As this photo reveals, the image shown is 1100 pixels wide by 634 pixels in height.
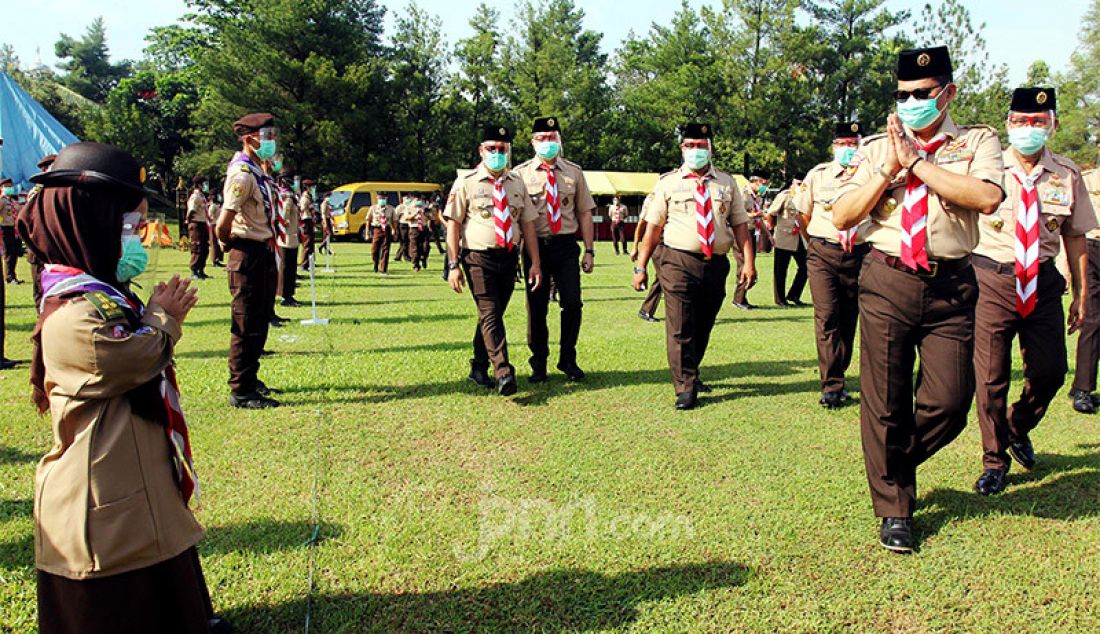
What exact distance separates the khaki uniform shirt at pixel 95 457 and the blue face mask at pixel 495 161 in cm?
453

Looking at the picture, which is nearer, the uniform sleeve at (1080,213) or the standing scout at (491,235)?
the uniform sleeve at (1080,213)

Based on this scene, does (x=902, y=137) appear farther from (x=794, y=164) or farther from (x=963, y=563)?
(x=794, y=164)

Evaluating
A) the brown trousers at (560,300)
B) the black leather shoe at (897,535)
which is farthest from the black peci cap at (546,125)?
the black leather shoe at (897,535)

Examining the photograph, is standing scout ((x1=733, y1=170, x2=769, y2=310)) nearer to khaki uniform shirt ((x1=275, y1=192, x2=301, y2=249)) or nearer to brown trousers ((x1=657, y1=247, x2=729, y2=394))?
brown trousers ((x1=657, y1=247, x2=729, y2=394))

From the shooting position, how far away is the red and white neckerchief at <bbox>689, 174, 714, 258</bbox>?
20.6 feet

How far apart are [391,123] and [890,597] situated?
4479cm

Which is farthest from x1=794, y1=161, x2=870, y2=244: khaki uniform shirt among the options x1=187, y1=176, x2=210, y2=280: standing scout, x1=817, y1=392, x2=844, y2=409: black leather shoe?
x1=187, y1=176, x2=210, y2=280: standing scout

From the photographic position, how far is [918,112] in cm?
362

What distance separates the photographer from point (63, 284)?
2.31 meters

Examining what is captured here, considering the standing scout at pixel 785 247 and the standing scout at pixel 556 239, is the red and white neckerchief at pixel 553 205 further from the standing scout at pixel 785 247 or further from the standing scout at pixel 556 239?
the standing scout at pixel 785 247

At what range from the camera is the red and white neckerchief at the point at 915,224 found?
3.60 meters

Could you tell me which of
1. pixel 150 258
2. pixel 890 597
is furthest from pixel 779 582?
pixel 150 258

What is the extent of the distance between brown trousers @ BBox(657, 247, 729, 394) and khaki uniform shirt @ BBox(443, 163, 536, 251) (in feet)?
4.39

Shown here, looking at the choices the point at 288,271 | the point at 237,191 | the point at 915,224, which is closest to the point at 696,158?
the point at 915,224
